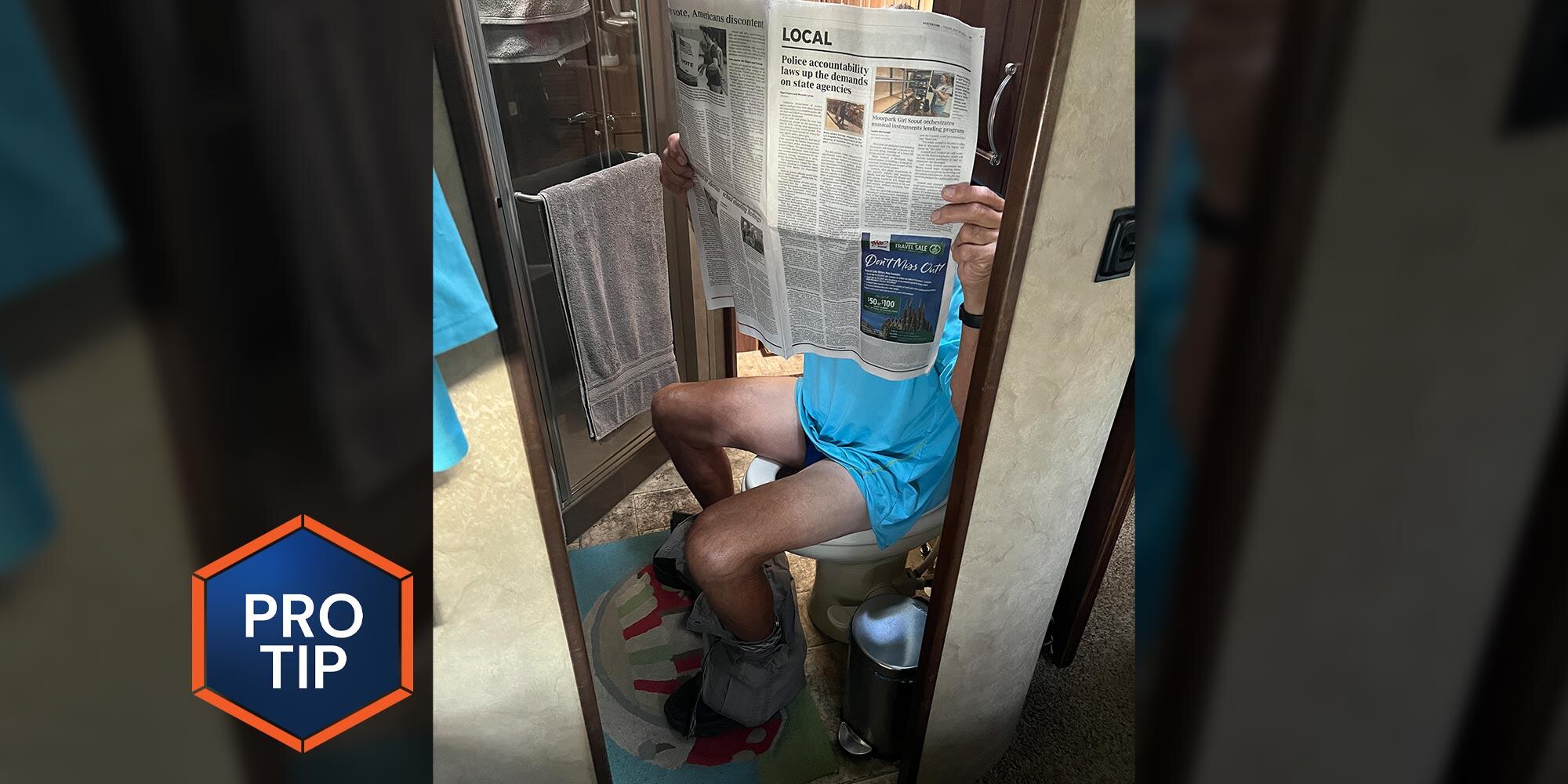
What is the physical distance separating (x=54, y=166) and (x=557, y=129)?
165 cm

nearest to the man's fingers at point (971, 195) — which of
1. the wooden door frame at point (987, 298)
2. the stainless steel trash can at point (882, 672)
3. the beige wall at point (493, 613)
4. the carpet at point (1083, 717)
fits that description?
the wooden door frame at point (987, 298)

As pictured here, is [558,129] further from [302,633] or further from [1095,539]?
[302,633]

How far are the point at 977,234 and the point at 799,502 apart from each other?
1.72ft

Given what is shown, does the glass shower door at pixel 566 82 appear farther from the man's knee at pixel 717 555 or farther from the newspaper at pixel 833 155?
the man's knee at pixel 717 555

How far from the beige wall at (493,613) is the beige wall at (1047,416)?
0.46m

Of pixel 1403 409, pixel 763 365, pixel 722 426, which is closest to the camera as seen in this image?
pixel 1403 409

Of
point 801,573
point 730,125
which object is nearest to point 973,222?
point 730,125

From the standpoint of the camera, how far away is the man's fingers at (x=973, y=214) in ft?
3.14

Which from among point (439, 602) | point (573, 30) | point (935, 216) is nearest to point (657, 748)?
point (439, 602)

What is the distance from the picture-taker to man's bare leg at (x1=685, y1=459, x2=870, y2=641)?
1318 millimetres

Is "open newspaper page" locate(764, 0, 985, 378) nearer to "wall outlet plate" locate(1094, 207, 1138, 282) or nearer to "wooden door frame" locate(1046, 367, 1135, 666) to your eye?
"wall outlet plate" locate(1094, 207, 1138, 282)

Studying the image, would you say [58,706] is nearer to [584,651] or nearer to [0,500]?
[0,500]

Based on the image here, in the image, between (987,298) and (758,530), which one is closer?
(987,298)

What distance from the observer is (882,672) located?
128cm
